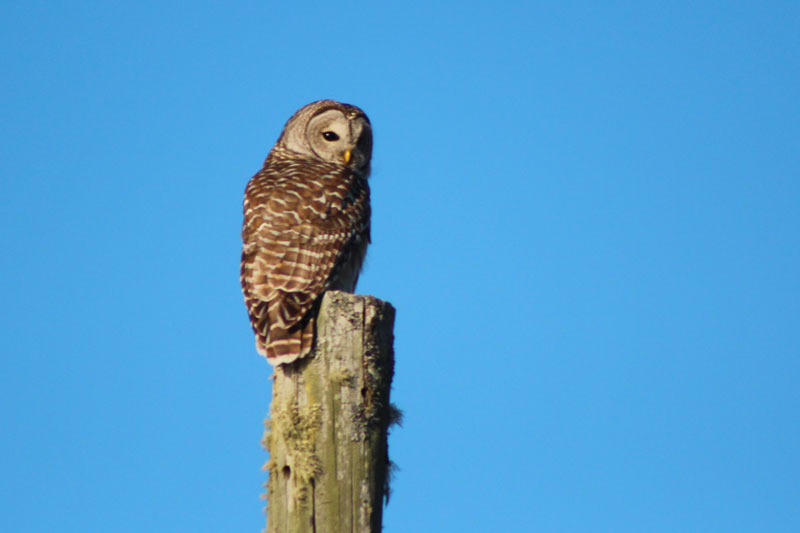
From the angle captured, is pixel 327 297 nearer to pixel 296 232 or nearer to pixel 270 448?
pixel 270 448

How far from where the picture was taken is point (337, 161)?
10.0 meters

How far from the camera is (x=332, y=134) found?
10227 millimetres

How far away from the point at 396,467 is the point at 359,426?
434 millimetres

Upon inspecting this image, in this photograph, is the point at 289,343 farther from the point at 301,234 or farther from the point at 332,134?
the point at 332,134

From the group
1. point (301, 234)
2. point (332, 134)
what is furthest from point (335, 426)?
point (332, 134)

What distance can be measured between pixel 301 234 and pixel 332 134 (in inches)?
123

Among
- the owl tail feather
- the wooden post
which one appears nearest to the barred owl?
the owl tail feather

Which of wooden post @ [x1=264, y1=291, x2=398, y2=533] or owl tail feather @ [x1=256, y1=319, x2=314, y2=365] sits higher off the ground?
owl tail feather @ [x1=256, y1=319, x2=314, y2=365]

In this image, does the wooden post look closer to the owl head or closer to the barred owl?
the barred owl

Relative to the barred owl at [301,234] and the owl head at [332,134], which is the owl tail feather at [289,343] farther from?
the owl head at [332,134]

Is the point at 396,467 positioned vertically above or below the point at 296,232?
below

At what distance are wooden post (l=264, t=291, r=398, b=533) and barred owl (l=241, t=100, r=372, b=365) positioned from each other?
0.94 feet

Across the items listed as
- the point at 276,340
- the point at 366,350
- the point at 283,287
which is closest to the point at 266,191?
the point at 283,287

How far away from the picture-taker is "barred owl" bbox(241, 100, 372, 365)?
6.12 m
